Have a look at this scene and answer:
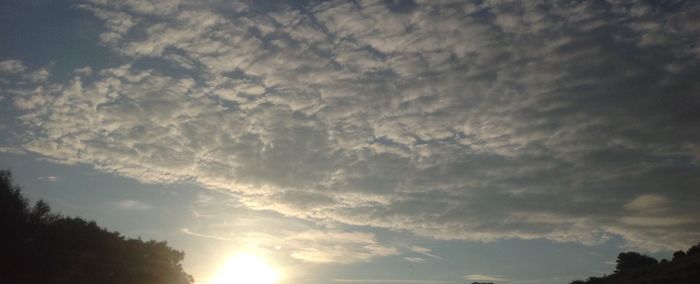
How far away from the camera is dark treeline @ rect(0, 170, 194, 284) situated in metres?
40.3

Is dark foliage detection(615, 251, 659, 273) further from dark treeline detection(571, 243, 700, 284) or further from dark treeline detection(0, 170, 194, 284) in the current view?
dark treeline detection(0, 170, 194, 284)

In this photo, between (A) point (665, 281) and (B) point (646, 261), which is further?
(B) point (646, 261)

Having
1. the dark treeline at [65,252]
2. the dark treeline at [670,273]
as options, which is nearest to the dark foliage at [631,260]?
the dark treeline at [670,273]

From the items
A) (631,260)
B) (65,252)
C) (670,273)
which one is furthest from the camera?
(631,260)

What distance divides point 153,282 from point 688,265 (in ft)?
214

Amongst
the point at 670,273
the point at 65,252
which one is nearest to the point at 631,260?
the point at 670,273

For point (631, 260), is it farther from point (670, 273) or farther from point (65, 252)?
point (65, 252)

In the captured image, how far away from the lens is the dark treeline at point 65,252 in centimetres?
4034

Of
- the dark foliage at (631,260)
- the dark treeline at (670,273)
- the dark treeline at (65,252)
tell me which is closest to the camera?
the dark treeline at (670,273)

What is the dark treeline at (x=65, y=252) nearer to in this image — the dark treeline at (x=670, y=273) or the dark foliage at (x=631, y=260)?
the dark treeline at (x=670, y=273)

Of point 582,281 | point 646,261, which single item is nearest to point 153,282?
point 582,281

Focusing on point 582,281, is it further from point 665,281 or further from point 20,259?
point 20,259

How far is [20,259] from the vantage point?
132ft

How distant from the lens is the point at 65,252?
148ft
